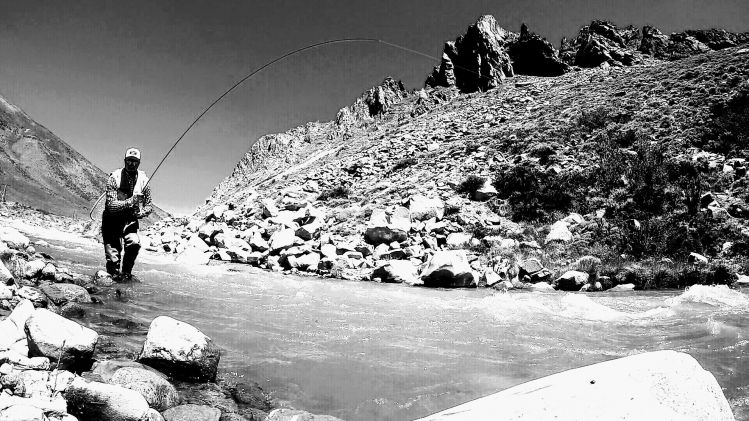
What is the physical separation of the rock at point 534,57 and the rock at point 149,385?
3505 cm

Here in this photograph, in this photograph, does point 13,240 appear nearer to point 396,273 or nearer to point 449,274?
point 396,273

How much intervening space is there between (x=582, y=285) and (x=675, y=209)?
470cm

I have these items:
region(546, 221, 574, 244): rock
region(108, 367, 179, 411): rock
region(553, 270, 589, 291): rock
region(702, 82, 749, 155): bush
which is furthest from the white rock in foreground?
region(702, 82, 749, 155): bush

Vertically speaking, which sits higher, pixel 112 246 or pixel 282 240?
pixel 282 240

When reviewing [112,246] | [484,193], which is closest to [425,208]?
[484,193]

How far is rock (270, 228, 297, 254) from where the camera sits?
1187cm

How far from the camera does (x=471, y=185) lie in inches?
608

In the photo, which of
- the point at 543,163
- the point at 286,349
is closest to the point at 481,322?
the point at 286,349

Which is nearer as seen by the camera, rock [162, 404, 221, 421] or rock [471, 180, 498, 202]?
rock [162, 404, 221, 421]

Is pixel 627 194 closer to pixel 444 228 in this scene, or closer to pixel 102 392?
pixel 444 228

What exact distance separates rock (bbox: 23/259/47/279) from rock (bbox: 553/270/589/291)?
9214mm

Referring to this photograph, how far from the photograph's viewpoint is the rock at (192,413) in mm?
2709

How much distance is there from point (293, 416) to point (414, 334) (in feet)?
8.87

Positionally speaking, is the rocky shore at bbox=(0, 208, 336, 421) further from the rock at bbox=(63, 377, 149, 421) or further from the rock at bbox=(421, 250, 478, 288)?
the rock at bbox=(421, 250, 478, 288)
